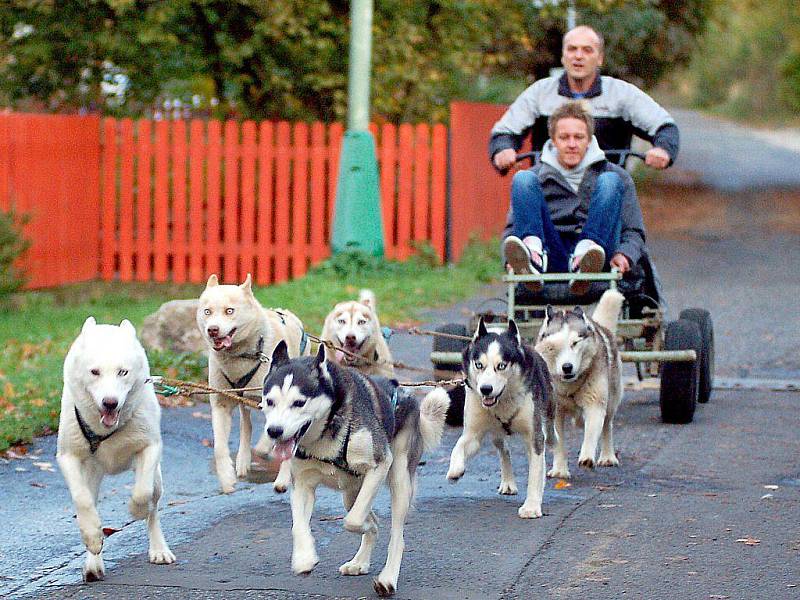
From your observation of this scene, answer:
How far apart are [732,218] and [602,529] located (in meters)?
17.1

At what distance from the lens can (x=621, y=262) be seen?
323 inches

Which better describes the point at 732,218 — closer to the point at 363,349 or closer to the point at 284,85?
the point at 284,85

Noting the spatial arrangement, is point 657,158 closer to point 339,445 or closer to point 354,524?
point 339,445

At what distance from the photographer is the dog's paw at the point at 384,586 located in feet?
16.5

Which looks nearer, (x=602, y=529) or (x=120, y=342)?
(x=120, y=342)

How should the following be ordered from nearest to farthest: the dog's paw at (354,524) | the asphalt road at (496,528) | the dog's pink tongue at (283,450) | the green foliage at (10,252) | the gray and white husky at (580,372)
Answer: the dog's pink tongue at (283,450)
the dog's paw at (354,524)
the asphalt road at (496,528)
the gray and white husky at (580,372)
the green foliage at (10,252)

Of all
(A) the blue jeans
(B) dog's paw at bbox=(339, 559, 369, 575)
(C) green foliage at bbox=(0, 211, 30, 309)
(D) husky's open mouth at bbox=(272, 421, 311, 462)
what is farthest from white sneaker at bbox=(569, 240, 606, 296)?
(C) green foliage at bbox=(0, 211, 30, 309)

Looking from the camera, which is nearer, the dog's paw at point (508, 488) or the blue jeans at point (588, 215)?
the dog's paw at point (508, 488)

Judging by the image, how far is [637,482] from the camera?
7.06m

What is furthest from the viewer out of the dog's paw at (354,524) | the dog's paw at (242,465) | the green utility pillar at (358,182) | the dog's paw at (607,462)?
the green utility pillar at (358,182)

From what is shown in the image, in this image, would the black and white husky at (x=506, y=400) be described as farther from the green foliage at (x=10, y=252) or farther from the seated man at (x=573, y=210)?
the green foliage at (x=10, y=252)

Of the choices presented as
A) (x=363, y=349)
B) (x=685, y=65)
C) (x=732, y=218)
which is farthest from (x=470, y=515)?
(x=685, y=65)

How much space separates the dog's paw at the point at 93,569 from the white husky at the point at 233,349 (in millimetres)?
1243

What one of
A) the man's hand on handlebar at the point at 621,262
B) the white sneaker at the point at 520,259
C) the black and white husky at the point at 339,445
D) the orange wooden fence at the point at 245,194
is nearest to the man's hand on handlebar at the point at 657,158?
the man's hand on handlebar at the point at 621,262
